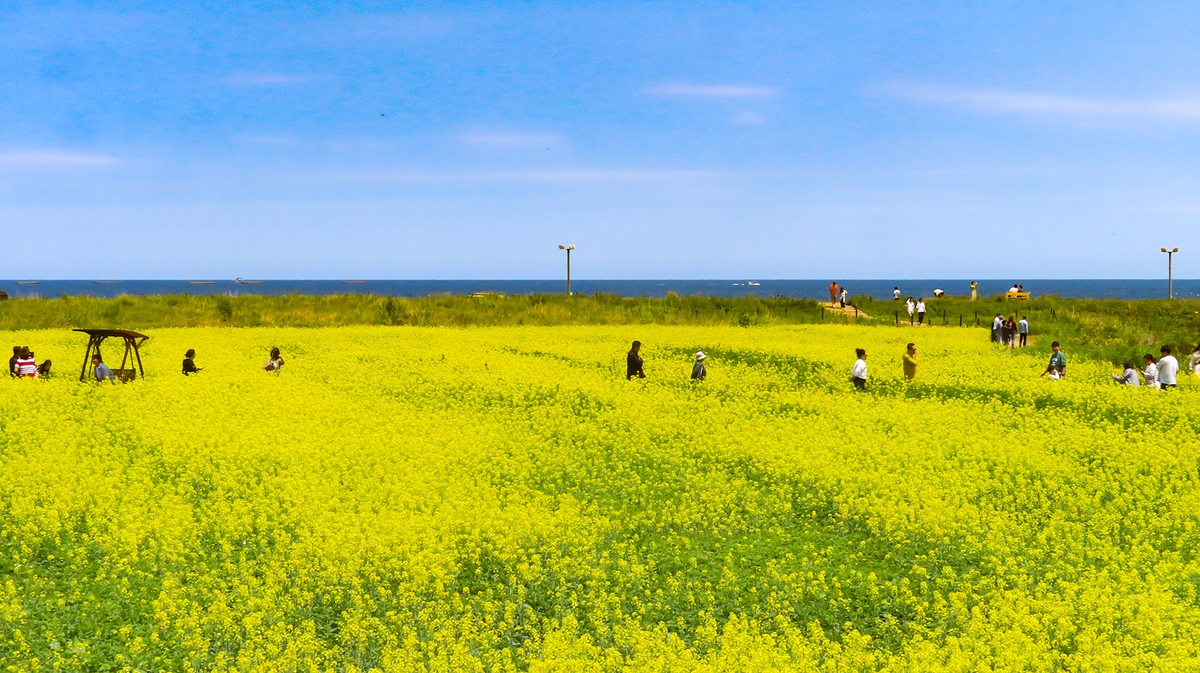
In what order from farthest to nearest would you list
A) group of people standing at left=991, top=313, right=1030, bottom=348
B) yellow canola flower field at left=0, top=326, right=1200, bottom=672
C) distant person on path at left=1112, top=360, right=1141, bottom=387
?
group of people standing at left=991, top=313, right=1030, bottom=348 → distant person on path at left=1112, top=360, right=1141, bottom=387 → yellow canola flower field at left=0, top=326, right=1200, bottom=672

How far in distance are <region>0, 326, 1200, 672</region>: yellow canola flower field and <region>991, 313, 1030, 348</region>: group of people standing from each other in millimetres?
15238

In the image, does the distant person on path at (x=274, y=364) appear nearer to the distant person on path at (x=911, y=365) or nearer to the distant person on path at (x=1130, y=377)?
the distant person on path at (x=911, y=365)

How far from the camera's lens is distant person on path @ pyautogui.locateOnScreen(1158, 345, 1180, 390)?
24578mm

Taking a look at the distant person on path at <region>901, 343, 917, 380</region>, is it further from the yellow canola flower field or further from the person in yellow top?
the yellow canola flower field

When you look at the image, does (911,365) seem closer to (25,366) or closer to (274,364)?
(274,364)

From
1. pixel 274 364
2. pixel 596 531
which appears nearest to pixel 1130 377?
pixel 596 531

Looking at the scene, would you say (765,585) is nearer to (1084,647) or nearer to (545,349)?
(1084,647)

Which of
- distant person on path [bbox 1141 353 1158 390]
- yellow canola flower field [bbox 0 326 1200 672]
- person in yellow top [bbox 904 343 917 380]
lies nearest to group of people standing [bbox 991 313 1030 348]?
distant person on path [bbox 1141 353 1158 390]

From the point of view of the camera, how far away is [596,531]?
13.2 meters

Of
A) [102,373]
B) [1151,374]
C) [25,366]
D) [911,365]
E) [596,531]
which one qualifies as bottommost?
[596,531]

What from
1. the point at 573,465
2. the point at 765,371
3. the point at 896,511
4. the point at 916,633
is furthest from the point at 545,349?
the point at 916,633

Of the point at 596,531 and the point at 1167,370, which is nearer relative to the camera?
the point at 596,531

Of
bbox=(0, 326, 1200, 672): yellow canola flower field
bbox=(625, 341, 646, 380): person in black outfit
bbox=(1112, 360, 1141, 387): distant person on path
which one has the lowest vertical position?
bbox=(0, 326, 1200, 672): yellow canola flower field

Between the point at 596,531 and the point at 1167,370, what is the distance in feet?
62.7
